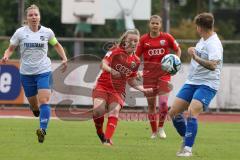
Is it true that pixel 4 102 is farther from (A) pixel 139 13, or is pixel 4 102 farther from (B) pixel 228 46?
(A) pixel 139 13

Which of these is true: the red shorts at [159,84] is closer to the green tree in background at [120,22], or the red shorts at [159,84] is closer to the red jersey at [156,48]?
the red jersey at [156,48]

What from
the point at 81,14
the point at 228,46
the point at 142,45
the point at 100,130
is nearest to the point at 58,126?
the point at 142,45

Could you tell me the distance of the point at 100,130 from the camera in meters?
14.5

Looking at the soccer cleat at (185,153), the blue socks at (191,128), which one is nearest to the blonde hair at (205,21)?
the blue socks at (191,128)

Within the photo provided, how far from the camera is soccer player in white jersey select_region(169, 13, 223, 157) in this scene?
41.5 ft

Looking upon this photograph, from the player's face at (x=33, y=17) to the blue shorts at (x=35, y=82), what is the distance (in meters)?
0.87

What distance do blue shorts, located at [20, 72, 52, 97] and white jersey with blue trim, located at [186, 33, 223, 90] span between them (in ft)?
9.53

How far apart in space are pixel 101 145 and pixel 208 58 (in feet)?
9.05

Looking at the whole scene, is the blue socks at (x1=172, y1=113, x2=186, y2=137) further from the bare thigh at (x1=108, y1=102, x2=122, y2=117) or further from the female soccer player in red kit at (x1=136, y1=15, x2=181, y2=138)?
the female soccer player in red kit at (x1=136, y1=15, x2=181, y2=138)

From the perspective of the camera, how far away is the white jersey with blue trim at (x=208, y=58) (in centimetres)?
1269

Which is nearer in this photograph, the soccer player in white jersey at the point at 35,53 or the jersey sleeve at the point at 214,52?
the jersey sleeve at the point at 214,52

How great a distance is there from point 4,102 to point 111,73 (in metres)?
11.3

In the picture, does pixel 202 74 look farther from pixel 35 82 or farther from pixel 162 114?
pixel 162 114

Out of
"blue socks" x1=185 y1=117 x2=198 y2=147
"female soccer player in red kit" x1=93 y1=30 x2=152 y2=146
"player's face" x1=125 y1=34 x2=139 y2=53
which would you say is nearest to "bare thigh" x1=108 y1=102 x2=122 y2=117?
"female soccer player in red kit" x1=93 y1=30 x2=152 y2=146
